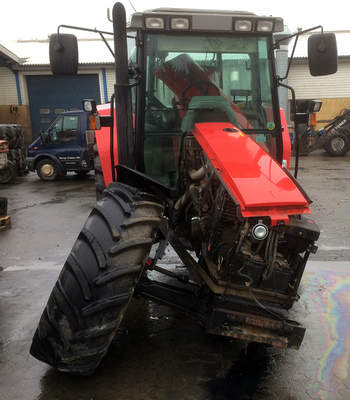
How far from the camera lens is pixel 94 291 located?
222 cm

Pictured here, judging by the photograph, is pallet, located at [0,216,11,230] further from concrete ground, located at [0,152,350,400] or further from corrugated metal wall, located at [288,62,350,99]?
corrugated metal wall, located at [288,62,350,99]

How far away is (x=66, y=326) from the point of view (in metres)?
2.26

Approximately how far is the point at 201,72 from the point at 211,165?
1224 millimetres

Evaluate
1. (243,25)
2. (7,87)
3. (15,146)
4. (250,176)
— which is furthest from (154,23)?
(7,87)

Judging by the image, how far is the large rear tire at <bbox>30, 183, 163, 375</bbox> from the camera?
2229 mm

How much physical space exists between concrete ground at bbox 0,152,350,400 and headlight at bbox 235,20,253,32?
2.54m

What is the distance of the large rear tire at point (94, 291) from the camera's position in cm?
223

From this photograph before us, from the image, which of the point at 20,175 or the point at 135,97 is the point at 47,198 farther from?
the point at 135,97

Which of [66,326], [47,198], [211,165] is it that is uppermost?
[211,165]

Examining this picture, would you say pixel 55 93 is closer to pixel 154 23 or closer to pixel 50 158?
pixel 50 158

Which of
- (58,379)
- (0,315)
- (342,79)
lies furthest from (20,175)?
(342,79)

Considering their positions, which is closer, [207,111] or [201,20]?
[201,20]

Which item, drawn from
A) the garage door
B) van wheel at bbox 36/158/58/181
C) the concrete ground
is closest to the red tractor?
the concrete ground

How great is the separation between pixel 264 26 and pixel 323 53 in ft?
1.95
